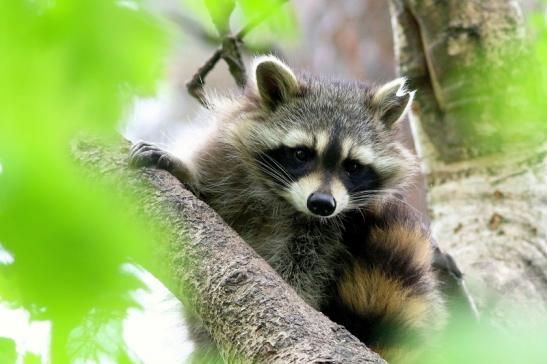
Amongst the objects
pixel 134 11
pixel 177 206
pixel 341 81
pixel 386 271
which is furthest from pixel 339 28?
pixel 134 11

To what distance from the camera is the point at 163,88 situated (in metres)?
2.16

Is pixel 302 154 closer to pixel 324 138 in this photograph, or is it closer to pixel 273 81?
pixel 324 138

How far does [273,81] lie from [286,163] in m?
0.39

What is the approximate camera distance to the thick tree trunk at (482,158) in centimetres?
360

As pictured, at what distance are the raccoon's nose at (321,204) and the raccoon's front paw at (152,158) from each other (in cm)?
53

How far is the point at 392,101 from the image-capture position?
3654 millimetres

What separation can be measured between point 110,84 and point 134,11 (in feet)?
0.65

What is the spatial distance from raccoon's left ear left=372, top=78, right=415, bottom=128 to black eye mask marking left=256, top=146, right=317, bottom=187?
1.49 ft

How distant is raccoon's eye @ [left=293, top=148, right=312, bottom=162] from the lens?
3.42 meters

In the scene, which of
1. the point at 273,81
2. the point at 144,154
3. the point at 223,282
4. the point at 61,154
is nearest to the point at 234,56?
the point at 273,81

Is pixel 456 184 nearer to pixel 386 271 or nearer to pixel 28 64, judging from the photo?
pixel 386 271

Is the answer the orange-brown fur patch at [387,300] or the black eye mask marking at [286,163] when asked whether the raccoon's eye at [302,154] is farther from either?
the orange-brown fur patch at [387,300]

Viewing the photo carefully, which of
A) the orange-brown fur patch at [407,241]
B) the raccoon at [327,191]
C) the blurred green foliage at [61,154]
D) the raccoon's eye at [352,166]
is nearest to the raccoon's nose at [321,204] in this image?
the raccoon at [327,191]

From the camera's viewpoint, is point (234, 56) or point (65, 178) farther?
point (234, 56)
